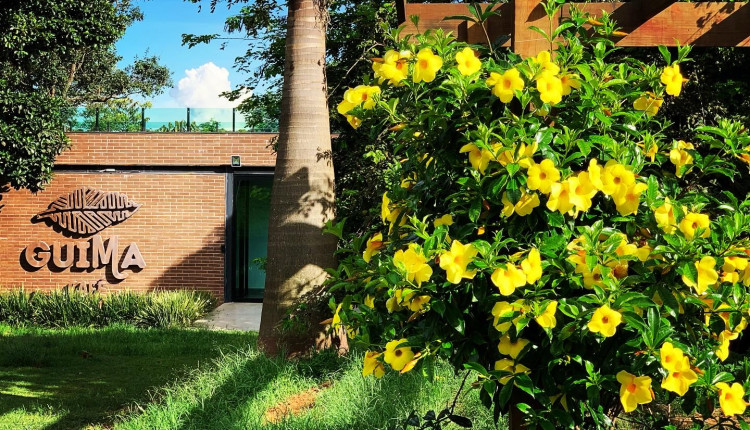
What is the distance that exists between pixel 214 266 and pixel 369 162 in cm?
932

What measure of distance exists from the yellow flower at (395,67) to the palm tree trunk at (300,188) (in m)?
4.12

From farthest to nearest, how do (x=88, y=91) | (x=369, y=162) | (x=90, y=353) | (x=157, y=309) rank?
(x=88, y=91) → (x=157, y=309) → (x=90, y=353) → (x=369, y=162)

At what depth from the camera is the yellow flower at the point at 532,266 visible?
7.82 ft

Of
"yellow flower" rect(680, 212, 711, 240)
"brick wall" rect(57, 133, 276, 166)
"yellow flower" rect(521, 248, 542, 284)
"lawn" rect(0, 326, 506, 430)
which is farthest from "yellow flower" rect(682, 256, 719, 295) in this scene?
"brick wall" rect(57, 133, 276, 166)

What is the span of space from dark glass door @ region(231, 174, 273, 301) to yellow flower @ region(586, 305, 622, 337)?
14.5m

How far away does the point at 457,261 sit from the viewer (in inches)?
96.4

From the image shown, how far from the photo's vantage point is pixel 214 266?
16.0 m

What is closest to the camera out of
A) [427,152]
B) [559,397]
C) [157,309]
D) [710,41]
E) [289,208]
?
[559,397]

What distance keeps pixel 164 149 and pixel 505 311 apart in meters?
14.5

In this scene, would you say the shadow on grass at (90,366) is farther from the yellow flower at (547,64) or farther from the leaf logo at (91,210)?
the yellow flower at (547,64)

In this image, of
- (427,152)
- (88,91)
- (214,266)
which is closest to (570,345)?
(427,152)

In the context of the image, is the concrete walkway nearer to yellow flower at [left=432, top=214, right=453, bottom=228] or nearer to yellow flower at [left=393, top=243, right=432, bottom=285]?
yellow flower at [left=432, top=214, right=453, bottom=228]

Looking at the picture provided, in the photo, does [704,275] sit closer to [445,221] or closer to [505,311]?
[505,311]

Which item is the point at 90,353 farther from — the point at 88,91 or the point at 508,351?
the point at 88,91
